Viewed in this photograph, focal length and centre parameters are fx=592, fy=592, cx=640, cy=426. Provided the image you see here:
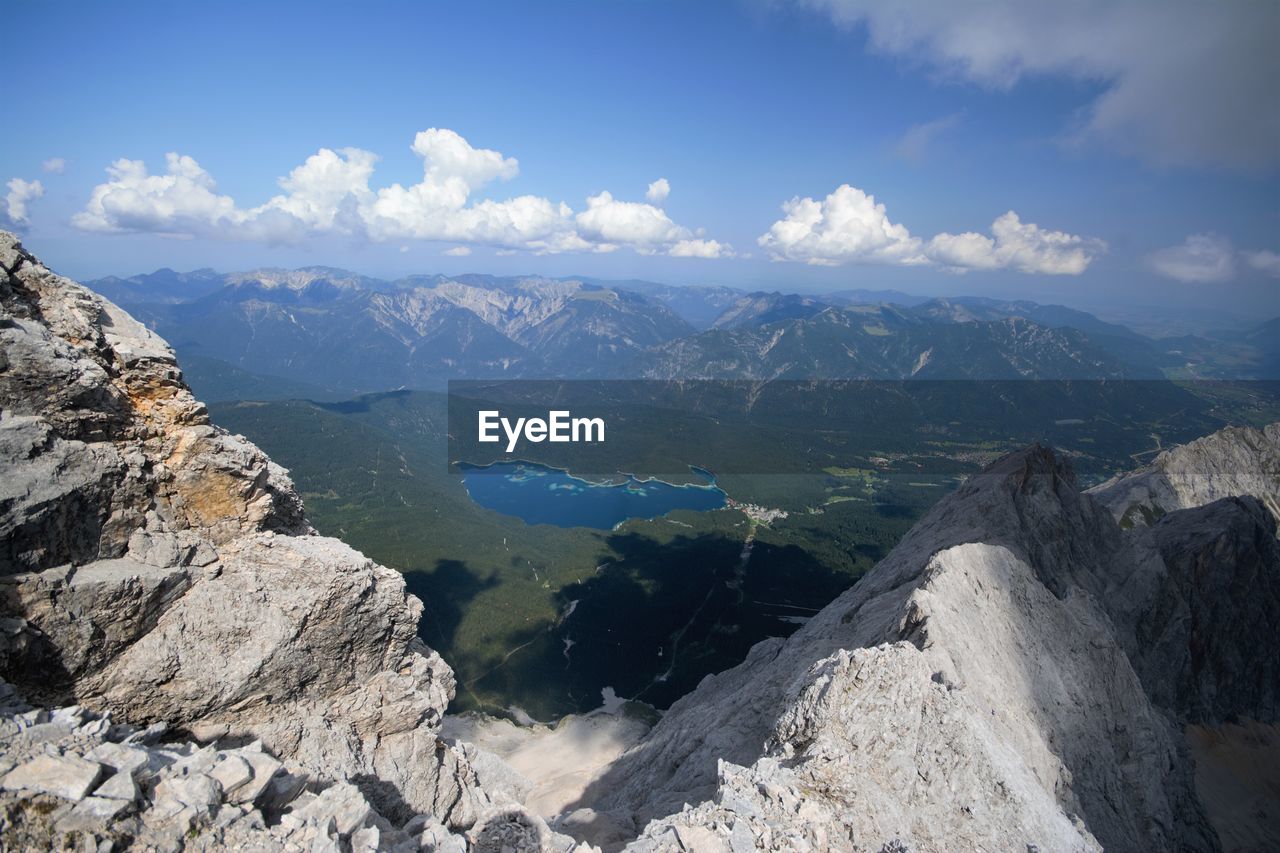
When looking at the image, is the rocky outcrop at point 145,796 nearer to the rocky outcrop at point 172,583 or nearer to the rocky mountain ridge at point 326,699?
the rocky mountain ridge at point 326,699

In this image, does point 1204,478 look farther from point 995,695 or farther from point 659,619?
point 659,619

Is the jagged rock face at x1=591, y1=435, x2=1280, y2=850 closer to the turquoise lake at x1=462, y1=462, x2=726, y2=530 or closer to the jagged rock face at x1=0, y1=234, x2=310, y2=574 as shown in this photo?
the jagged rock face at x1=0, y1=234, x2=310, y2=574

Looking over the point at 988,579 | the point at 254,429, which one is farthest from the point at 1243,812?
the point at 254,429

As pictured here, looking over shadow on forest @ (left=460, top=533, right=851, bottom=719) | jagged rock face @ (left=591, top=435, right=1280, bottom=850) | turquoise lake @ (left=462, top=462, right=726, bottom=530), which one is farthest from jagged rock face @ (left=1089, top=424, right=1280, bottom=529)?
turquoise lake @ (left=462, top=462, right=726, bottom=530)

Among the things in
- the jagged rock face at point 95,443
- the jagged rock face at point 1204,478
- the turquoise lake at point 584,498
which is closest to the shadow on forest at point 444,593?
the turquoise lake at point 584,498

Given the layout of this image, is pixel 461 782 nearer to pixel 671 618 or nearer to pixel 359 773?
pixel 359 773

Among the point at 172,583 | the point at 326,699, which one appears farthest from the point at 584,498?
the point at 172,583
